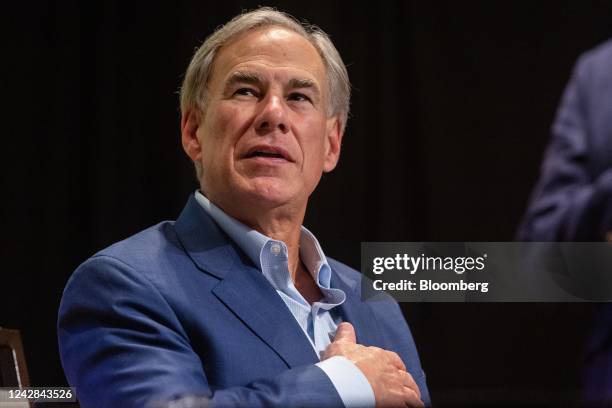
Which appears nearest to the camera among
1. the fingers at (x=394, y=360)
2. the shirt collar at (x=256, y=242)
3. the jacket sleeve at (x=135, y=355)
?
the jacket sleeve at (x=135, y=355)

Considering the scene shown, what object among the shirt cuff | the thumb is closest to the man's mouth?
the thumb

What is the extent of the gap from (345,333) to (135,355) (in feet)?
1.71

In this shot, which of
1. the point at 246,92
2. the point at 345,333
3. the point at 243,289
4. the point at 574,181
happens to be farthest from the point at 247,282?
the point at 574,181

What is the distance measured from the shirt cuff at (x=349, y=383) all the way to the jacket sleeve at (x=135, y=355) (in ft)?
0.05

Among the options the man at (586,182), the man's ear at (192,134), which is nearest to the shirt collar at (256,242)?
the man's ear at (192,134)

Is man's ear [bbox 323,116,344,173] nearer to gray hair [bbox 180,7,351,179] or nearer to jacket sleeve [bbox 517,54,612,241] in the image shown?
gray hair [bbox 180,7,351,179]

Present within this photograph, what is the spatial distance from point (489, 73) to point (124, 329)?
1.37 metres

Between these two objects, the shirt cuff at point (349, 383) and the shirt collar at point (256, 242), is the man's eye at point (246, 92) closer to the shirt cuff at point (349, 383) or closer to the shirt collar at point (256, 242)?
the shirt collar at point (256, 242)

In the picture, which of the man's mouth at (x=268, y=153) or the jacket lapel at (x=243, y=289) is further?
the man's mouth at (x=268, y=153)

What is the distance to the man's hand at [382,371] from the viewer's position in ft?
5.58

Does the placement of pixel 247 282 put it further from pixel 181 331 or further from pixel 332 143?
pixel 332 143

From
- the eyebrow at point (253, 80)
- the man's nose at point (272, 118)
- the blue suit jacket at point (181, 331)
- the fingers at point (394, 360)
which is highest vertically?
the eyebrow at point (253, 80)

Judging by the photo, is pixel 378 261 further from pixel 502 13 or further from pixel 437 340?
pixel 502 13

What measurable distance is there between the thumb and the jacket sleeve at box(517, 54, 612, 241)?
2.18 ft
